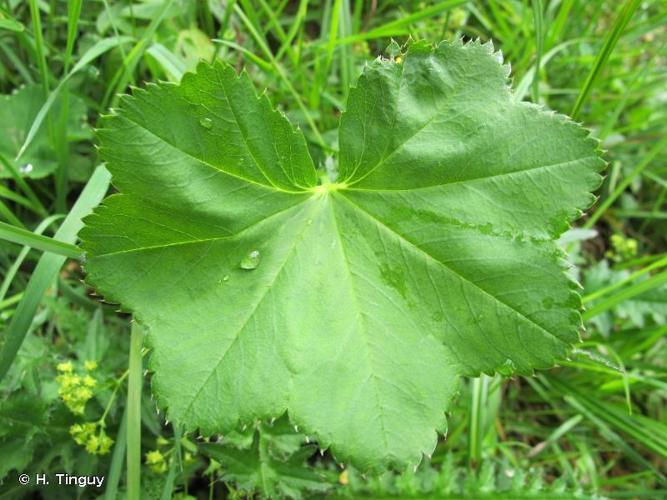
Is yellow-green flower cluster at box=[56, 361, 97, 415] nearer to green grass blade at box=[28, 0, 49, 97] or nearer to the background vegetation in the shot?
the background vegetation

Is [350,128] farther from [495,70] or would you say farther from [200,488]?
[200,488]

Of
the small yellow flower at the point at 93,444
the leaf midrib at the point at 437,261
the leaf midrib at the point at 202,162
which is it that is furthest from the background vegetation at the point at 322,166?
the leaf midrib at the point at 202,162

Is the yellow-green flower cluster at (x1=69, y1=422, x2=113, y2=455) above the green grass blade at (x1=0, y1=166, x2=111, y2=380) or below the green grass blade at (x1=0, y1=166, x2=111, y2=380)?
below

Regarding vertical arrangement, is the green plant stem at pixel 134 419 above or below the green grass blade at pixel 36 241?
below

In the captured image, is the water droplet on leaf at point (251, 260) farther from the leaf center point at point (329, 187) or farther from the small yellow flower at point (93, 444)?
the small yellow flower at point (93, 444)

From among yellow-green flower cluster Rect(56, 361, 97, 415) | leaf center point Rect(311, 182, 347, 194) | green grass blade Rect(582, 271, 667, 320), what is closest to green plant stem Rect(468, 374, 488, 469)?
green grass blade Rect(582, 271, 667, 320)

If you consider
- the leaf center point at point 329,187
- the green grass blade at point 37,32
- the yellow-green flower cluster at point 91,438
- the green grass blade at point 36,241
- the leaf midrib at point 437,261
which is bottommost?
the yellow-green flower cluster at point 91,438

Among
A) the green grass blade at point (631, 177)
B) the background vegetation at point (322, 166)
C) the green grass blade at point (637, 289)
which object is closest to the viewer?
the background vegetation at point (322, 166)
